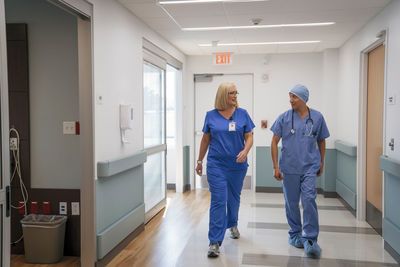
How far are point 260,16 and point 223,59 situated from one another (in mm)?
1988

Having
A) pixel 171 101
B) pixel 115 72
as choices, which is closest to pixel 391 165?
pixel 115 72

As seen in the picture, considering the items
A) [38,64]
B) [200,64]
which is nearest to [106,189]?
[38,64]

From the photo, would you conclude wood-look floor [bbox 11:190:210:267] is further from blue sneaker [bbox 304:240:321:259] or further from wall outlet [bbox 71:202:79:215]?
blue sneaker [bbox 304:240:321:259]

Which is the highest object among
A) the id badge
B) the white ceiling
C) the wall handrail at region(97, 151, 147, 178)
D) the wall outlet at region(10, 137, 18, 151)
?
the white ceiling

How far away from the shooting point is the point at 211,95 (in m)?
6.52

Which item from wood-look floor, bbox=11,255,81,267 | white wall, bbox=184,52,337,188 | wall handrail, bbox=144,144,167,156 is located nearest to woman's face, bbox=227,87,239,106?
wall handrail, bbox=144,144,167,156

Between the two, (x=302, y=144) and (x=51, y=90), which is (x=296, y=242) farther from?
(x=51, y=90)

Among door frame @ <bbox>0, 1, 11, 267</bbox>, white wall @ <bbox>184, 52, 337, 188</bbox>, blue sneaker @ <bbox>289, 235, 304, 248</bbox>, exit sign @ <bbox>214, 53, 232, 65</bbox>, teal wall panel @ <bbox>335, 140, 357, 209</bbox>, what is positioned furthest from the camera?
white wall @ <bbox>184, 52, 337, 188</bbox>

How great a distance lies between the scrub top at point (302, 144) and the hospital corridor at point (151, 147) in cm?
1

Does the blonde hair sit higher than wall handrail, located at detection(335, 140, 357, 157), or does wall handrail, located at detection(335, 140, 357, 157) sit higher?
the blonde hair

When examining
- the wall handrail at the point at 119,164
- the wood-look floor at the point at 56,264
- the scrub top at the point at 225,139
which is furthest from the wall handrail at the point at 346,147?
the wood-look floor at the point at 56,264

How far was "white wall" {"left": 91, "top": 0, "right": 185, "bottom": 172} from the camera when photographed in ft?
10.2

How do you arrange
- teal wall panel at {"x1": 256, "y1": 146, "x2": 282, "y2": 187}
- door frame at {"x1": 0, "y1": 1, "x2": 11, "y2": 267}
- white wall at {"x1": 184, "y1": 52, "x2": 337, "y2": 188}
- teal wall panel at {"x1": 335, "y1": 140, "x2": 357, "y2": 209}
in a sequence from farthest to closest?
teal wall panel at {"x1": 256, "y1": 146, "x2": 282, "y2": 187} → white wall at {"x1": 184, "y1": 52, "x2": 337, "y2": 188} → teal wall panel at {"x1": 335, "y1": 140, "x2": 357, "y2": 209} → door frame at {"x1": 0, "y1": 1, "x2": 11, "y2": 267}

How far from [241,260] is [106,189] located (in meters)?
1.28
